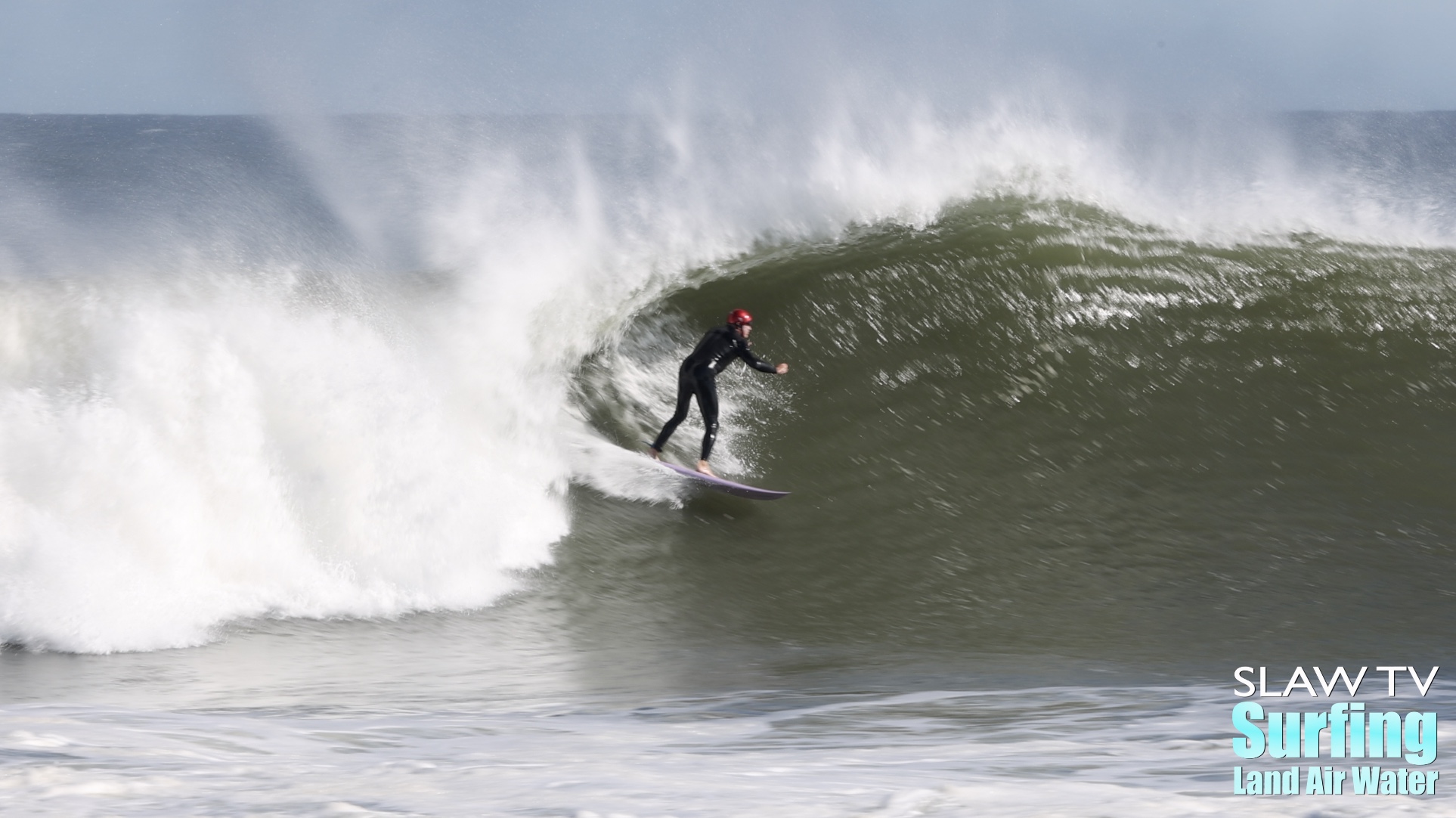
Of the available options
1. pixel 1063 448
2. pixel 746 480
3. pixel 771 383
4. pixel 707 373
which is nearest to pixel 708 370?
pixel 707 373

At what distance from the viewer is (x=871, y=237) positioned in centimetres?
992

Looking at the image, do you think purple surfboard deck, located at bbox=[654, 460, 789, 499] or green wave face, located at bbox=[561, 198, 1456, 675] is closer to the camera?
green wave face, located at bbox=[561, 198, 1456, 675]

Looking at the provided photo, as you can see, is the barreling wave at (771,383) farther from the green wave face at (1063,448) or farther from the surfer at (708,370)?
the surfer at (708,370)

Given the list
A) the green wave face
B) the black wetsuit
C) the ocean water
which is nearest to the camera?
the ocean water

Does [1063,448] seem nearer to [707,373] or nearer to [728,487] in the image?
[728,487]

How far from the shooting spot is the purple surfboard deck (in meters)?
6.88

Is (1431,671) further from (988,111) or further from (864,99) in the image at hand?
(864,99)

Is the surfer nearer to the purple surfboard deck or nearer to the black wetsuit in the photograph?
the black wetsuit

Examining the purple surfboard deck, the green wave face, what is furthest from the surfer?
the green wave face

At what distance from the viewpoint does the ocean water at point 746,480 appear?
3525 millimetres

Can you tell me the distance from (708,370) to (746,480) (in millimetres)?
707

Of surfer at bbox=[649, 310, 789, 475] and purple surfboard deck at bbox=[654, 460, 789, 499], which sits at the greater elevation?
surfer at bbox=[649, 310, 789, 475]

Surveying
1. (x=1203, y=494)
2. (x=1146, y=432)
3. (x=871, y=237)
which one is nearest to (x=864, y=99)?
(x=871, y=237)

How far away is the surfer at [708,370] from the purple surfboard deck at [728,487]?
0.11 m
